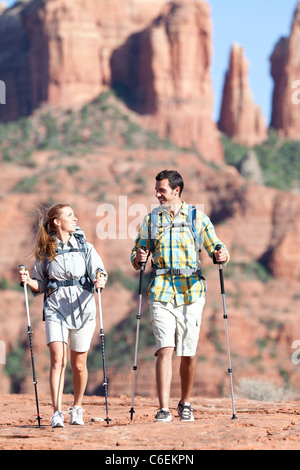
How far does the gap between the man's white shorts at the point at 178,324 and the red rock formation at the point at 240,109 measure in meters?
67.1

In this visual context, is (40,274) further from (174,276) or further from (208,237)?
(208,237)

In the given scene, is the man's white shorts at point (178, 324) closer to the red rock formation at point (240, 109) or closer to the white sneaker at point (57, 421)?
the white sneaker at point (57, 421)

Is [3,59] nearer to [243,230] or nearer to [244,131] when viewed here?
[244,131]

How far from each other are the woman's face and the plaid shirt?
67cm

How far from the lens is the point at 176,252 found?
8602 millimetres

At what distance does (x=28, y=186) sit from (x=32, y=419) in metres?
46.7

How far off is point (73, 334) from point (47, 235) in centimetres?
100

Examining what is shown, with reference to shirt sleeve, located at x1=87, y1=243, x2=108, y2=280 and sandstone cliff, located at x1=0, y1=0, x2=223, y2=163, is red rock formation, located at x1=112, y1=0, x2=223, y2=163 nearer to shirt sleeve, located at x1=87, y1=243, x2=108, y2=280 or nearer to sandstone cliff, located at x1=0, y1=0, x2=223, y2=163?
sandstone cliff, located at x1=0, y1=0, x2=223, y2=163

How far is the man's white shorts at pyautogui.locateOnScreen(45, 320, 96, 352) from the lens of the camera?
8.58m

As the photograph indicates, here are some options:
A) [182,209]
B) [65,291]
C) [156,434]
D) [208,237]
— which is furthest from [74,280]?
[156,434]

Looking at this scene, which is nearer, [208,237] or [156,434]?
[156,434]

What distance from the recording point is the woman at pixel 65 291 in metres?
8.61

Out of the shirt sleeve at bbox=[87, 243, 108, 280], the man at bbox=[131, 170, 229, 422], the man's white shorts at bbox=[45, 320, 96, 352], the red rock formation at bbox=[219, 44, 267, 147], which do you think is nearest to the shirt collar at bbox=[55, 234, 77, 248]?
the shirt sleeve at bbox=[87, 243, 108, 280]

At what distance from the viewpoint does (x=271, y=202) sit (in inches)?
2136
